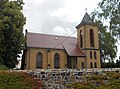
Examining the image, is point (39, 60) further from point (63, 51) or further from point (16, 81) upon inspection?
point (16, 81)

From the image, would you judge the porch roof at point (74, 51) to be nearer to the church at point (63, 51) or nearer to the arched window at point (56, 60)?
the church at point (63, 51)

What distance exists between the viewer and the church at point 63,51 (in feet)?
137

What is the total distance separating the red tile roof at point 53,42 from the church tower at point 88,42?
4.29ft

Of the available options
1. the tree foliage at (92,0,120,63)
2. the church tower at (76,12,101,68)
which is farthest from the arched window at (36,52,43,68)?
the tree foliage at (92,0,120,63)

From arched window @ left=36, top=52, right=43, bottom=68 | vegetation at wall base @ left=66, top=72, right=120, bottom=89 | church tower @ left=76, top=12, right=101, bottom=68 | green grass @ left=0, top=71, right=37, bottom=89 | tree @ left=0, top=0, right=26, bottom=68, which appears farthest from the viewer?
church tower @ left=76, top=12, right=101, bottom=68

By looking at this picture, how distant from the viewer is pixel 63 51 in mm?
43625

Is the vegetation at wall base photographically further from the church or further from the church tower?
the church tower

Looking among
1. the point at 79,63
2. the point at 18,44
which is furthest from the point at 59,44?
the point at 18,44

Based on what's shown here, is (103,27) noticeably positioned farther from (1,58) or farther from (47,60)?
(47,60)

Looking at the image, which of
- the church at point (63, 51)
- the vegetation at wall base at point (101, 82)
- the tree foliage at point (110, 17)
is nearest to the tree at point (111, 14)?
the tree foliage at point (110, 17)

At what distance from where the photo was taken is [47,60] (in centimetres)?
4197

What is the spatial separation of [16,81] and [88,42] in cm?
3300

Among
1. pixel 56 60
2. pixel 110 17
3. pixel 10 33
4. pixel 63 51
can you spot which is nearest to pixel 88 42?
pixel 63 51

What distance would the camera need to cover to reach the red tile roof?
1684 inches
